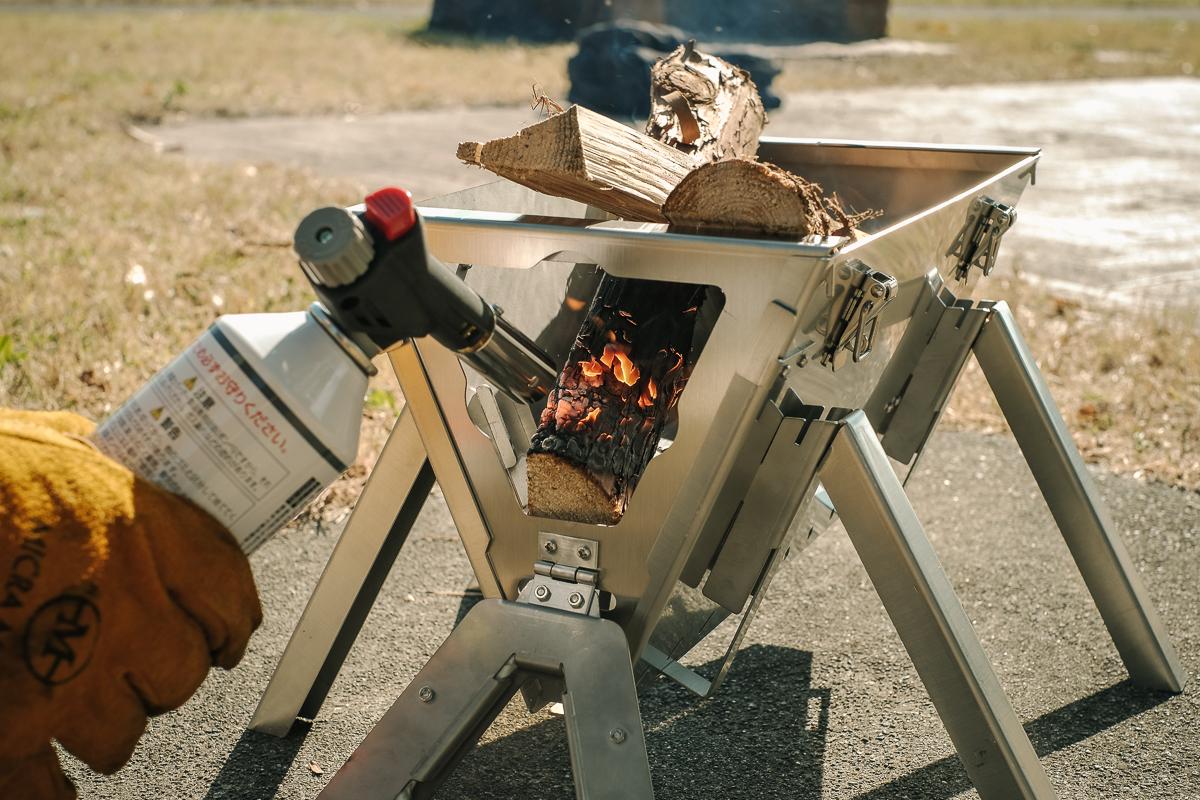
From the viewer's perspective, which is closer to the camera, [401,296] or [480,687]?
[401,296]

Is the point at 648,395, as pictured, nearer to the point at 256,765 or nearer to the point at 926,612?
the point at 926,612

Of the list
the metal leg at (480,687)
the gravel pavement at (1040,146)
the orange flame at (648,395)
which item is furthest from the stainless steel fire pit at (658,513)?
the gravel pavement at (1040,146)

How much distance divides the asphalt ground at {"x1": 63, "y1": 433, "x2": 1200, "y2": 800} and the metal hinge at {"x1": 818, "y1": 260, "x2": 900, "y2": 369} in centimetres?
87

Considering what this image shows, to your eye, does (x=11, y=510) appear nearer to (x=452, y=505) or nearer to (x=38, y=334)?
(x=452, y=505)

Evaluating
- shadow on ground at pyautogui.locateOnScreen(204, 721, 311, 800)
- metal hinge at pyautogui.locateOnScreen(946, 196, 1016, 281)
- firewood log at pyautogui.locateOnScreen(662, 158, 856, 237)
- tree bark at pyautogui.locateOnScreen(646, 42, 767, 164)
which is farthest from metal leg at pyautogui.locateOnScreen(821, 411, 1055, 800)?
→ shadow on ground at pyautogui.locateOnScreen(204, 721, 311, 800)

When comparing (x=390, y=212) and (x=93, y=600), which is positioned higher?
(x=390, y=212)

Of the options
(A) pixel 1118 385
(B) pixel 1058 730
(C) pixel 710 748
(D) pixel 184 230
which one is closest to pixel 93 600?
(C) pixel 710 748

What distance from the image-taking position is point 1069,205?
6.69m

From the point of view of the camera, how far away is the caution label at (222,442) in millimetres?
1062

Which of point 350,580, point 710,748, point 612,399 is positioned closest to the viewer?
point 612,399

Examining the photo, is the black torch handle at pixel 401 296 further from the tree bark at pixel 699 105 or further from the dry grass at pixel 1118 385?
the dry grass at pixel 1118 385

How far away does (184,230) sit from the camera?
495 centimetres

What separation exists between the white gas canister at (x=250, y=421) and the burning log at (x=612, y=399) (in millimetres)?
460

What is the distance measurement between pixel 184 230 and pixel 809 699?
3884 millimetres
